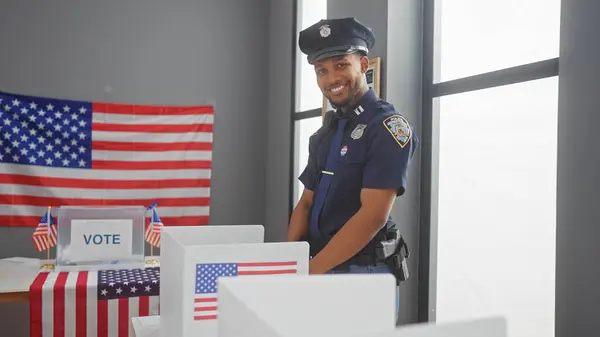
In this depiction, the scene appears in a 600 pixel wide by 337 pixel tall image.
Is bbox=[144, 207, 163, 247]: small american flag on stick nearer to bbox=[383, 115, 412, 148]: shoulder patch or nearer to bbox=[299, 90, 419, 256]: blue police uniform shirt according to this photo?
bbox=[299, 90, 419, 256]: blue police uniform shirt

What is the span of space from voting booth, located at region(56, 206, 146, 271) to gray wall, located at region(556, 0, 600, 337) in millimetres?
1603

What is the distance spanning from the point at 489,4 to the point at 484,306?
3.95 feet

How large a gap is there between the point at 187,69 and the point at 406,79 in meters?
1.93

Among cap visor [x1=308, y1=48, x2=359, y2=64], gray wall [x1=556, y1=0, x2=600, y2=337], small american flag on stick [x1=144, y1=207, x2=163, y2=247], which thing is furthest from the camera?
small american flag on stick [x1=144, y1=207, x2=163, y2=247]

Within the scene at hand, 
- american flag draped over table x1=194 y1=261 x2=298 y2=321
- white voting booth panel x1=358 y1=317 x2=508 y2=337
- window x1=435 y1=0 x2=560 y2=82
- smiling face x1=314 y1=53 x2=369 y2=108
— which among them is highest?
window x1=435 y1=0 x2=560 y2=82

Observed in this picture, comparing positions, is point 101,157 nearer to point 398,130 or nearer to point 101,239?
point 101,239

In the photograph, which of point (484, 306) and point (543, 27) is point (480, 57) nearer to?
point (543, 27)

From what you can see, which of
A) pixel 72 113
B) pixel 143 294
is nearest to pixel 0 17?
pixel 72 113

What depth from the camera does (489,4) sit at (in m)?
2.13

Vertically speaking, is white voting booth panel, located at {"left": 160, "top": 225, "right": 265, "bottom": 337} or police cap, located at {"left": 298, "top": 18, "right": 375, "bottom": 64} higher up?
police cap, located at {"left": 298, "top": 18, "right": 375, "bottom": 64}

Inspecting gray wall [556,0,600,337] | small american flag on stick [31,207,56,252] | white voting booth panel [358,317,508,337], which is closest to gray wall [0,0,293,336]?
small american flag on stick [31,207,56,252]

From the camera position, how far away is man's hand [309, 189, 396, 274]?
149 centimetres

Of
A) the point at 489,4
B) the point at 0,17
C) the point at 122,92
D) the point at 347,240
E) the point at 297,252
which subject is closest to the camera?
the point at 297,252

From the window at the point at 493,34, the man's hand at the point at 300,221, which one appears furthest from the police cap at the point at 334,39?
the window at the point at 493,34
